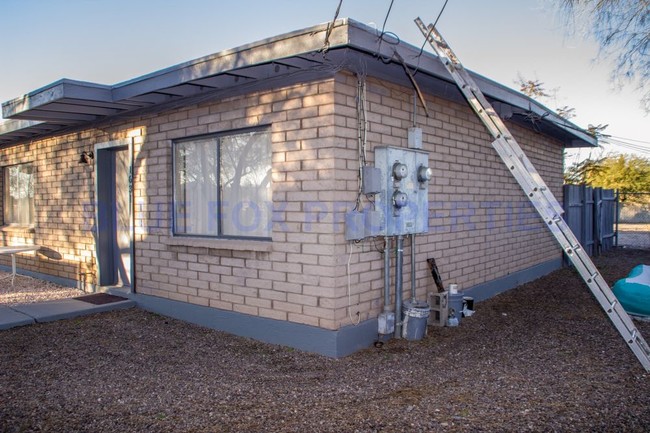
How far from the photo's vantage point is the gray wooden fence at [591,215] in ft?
41.0

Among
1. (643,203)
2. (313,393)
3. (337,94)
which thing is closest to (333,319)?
(313,393)

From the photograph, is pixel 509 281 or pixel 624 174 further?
pixel 624 174

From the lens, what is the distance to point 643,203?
30422 mm

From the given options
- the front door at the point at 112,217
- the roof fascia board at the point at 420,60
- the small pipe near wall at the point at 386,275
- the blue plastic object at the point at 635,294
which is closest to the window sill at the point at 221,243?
the small pipe near wall at the point at 386,275

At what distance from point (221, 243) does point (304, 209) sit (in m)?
1.40

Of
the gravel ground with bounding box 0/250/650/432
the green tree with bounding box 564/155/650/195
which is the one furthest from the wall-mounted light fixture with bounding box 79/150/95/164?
the green tree with bounding box 564/155/650/195

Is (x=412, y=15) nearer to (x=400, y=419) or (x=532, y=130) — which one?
(x=400, y=419)

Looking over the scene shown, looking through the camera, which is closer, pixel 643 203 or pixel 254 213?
pixel 254 213

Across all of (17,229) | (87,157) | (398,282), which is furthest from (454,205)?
(17,229)

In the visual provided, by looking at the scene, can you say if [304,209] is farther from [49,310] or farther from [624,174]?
[624,174]

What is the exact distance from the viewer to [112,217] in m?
8.41

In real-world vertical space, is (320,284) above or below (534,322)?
above

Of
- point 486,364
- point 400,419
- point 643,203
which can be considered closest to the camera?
point 400,419

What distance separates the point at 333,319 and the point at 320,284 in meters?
0.39
